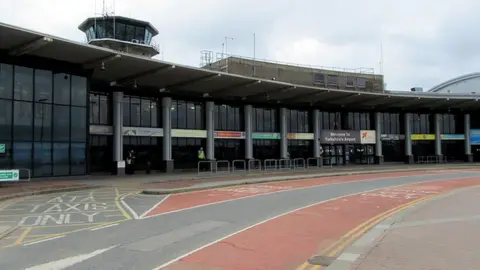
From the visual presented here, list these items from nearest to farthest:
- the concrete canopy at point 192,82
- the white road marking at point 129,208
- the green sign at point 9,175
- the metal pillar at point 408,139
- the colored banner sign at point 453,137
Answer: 1. the white road marking at point 129,208
2. the green sign at point 9,175
3. the concrete canopy at point 192,82
4. the metal pillar at point 408,139
5. the colored banner sign at point 453,137

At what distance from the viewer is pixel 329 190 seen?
20.4 metres

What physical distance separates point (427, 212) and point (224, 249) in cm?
758

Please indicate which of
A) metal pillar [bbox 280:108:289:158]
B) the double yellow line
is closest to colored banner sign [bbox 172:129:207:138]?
metal pillar [bbox 280:108:289:158]

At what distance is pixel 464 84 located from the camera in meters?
65.8

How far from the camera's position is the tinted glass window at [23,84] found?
2378cm

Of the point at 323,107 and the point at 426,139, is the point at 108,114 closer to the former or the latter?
the point at 323,107

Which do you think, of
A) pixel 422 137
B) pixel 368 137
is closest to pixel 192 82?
pixel 368 137

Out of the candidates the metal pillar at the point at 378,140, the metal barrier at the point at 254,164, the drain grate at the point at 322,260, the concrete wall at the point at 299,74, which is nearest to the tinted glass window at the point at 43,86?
the metal barrier at the point at 254,164

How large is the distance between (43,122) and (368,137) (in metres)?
34.3

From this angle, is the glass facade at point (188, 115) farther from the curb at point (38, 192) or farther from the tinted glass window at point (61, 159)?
the curb at point (38, 192)

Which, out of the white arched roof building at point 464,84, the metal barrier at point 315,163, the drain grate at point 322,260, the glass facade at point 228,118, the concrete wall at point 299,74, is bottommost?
the drain grate at point 322,260

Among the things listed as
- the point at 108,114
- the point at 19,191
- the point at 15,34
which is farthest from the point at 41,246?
the point at 108,114

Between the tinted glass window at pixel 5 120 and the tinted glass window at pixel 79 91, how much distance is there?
153 inches

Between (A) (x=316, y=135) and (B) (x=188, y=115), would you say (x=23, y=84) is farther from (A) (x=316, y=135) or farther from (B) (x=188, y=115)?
(A) (x=316, y=135)
